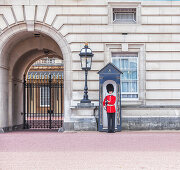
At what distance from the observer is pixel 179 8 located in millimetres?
15727

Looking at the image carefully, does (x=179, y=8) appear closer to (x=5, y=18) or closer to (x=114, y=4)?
(x=114, y=4)

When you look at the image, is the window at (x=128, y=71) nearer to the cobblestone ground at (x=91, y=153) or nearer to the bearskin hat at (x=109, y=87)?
the bearskin hat at (x=109, y=87)

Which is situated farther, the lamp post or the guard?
the lamp post

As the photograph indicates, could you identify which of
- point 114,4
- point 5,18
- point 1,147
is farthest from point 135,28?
point 1,147

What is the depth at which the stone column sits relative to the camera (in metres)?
16.0

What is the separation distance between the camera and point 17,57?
17.7 m

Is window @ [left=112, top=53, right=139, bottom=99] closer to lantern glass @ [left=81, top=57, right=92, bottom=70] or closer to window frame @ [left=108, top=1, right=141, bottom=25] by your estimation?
window frame @ [left=108, top=1, right=141, bottom=25]

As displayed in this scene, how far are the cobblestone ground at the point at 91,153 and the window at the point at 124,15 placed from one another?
213 inches

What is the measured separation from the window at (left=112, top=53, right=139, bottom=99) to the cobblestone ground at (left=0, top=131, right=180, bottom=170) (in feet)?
12.5

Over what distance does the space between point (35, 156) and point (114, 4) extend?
8448 mm

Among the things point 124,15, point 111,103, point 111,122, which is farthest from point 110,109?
point 124,15

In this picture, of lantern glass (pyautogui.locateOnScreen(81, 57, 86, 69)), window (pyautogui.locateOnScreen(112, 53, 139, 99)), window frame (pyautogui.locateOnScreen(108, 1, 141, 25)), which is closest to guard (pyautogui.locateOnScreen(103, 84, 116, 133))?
lantern glass (pyautogui.locateOnScreen(81, 57, 86, 69))

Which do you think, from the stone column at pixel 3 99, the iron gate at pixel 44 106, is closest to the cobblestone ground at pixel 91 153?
the stone column at pixel 3 99

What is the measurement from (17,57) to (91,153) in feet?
30.5
